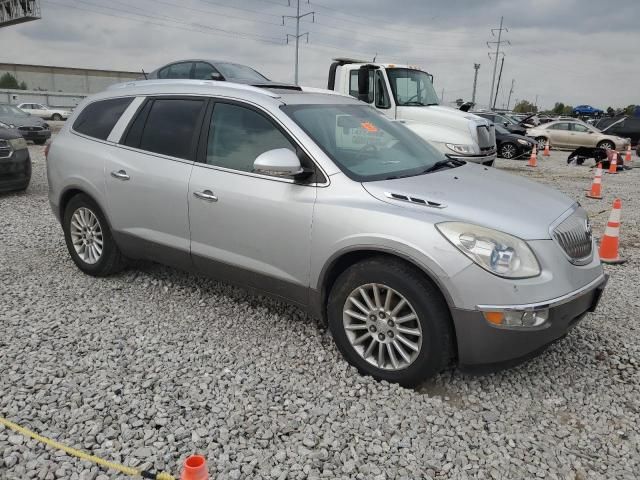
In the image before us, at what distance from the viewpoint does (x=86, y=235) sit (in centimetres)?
483

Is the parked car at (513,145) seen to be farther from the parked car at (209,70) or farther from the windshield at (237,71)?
the windshield at (237,71)

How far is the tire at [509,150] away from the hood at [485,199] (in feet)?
55.0

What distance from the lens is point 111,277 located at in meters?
4.90

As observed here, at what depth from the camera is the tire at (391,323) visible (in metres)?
2.92

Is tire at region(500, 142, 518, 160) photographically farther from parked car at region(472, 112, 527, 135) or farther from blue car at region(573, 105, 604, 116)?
blue car at region(573, 105, 604, 116)

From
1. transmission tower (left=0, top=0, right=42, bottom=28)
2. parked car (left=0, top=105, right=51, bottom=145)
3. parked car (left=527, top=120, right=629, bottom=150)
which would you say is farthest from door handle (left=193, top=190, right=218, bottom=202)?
transmission tower (left=0, top=0, right=42, bottom=28)

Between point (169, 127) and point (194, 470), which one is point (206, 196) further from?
point (194, 470)

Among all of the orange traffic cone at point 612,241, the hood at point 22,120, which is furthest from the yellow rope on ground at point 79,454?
the hood at point 22,120

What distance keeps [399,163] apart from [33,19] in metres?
41.9

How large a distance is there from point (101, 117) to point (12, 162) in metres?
4.94

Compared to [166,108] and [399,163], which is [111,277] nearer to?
[166,108]

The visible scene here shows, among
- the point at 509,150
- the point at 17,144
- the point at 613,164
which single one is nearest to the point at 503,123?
the point at 509,150

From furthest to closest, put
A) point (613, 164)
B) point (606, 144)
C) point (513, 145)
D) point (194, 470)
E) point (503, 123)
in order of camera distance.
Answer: point (503, 123) < point (606, 144) < point (513, 145) < point (613, 164) < point (194, 470)

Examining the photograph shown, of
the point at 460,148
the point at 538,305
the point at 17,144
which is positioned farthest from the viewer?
the point at 460,148
